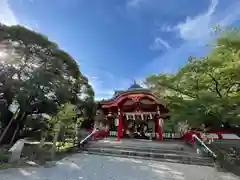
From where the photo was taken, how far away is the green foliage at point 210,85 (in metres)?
4.87

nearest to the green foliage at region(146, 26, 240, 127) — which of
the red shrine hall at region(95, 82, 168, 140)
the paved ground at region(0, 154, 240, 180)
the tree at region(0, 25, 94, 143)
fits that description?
the paved ground at region(0, 154, 240, 180)

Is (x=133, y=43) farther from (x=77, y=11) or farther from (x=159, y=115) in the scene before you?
(x=159, y=115)

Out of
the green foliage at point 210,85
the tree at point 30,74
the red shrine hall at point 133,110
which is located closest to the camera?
the green foliage at point 210,85

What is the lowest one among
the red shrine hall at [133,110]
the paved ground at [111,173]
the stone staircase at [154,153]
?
the paved ground at [111,173]

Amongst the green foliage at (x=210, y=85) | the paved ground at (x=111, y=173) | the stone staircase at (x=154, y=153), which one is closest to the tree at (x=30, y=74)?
the stone staircase at (x=154, y=153)

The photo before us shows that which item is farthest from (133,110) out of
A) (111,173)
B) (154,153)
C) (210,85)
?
(111,173)

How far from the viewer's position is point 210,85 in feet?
21.0

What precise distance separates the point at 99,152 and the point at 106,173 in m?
3.84

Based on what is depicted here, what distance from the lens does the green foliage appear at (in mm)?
4867

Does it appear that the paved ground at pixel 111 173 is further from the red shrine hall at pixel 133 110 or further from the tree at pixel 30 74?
the red shrine hall at pixel 133 110

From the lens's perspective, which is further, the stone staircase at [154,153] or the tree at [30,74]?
the tree at [30,74]

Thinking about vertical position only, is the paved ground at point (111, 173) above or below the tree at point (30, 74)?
below

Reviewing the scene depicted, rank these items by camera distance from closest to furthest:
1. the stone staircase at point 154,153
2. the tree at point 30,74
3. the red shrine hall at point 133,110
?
the stone staircase at point 154,153
the tree at point 30,74
the red shrine hall at point 133,110

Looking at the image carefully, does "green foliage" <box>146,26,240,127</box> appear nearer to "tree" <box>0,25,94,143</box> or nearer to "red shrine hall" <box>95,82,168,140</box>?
"red shrine hall" <box>95,82,168,140</box>
